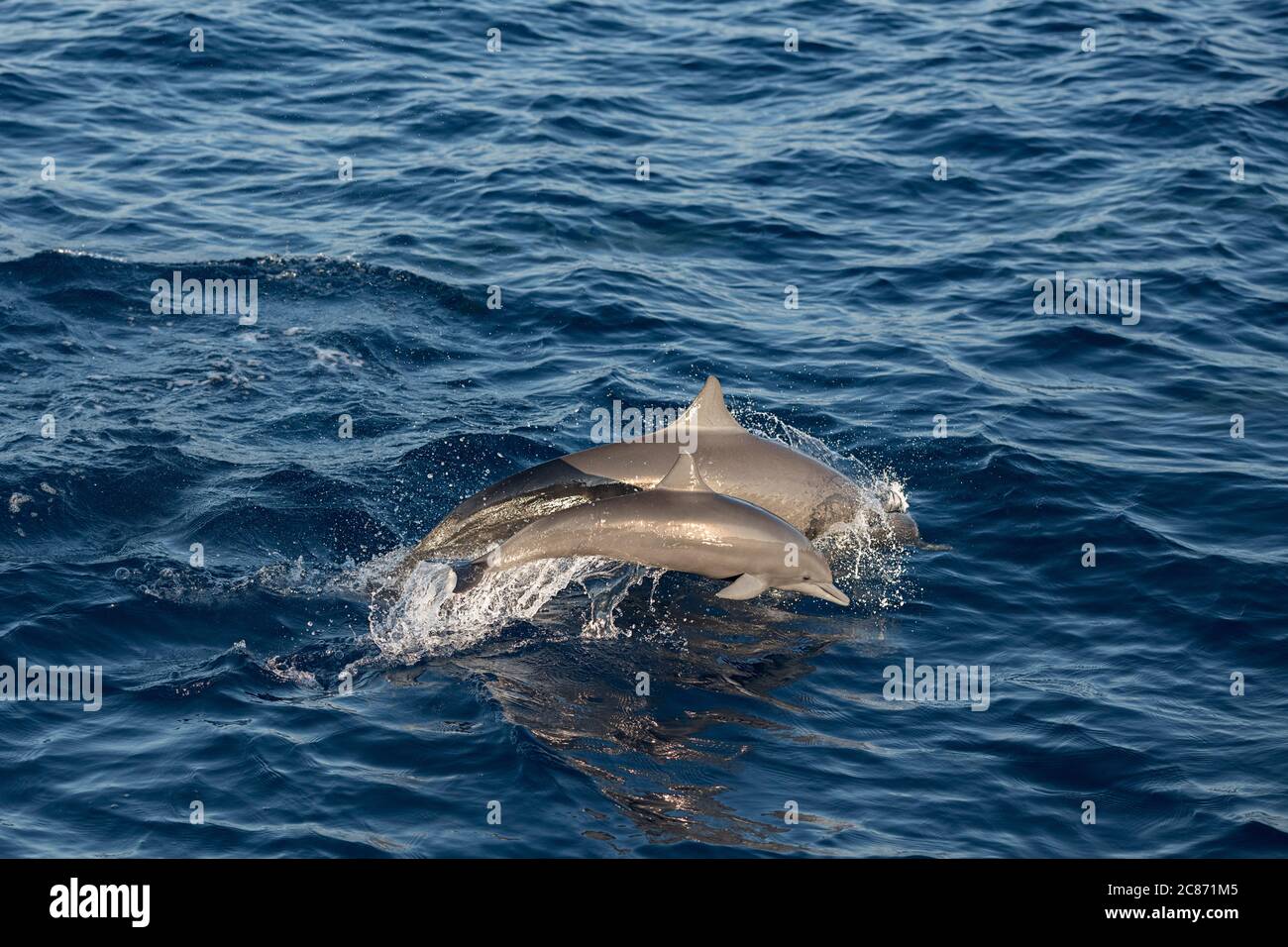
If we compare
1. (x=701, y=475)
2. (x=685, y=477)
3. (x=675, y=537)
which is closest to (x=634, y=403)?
(x=701, y=475)

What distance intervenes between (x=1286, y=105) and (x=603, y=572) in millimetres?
18186

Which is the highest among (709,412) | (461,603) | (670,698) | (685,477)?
(709,412)

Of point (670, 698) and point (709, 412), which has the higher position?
point (709, 412)

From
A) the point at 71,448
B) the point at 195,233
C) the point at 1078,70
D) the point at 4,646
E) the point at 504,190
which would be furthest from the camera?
the point at 1078,70

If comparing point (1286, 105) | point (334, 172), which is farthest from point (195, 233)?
point (1286, 105)

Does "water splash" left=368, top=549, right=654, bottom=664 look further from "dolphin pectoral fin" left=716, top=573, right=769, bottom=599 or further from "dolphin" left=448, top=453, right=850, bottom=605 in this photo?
"dolphin pectoral fin" left=716, top=573, right=769, bottom=599

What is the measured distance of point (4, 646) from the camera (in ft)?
44.0

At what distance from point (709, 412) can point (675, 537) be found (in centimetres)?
185

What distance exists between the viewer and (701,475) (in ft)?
47.5

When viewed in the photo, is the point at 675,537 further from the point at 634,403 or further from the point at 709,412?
the point at 634,403

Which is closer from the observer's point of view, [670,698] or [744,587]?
[670,698]

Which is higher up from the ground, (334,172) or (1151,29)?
(1151,29)

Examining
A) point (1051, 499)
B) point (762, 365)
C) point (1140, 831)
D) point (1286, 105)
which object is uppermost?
point (1286, 105)

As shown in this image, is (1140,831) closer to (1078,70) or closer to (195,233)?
(195,233)
